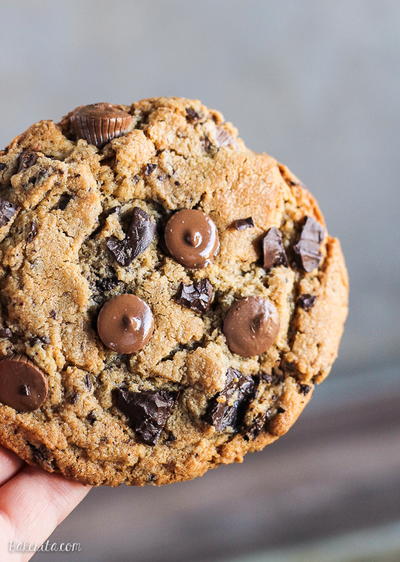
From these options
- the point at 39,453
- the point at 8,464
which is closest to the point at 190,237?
the point at 39,453

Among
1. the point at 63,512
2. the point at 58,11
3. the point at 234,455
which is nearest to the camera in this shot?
the point at 234,455

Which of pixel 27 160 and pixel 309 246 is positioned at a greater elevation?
pixel 27 160

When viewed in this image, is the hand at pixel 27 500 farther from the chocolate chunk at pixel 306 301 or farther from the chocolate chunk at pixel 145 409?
the chocolate chunk at pixel 306 301

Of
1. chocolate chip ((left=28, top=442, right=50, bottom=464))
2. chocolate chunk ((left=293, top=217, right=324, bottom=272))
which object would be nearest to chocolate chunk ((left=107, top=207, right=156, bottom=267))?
chocolate chunk ((left=293, top=217, right=324, bottom=272))

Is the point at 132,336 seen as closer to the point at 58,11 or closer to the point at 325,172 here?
the point at 325,172

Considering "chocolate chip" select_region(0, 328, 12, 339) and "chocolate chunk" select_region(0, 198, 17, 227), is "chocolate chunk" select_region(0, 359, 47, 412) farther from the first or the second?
"chocolate chunk" select_region(0, 198, 17, 227)

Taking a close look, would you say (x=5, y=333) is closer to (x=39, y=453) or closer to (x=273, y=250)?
(x=39, y=453)

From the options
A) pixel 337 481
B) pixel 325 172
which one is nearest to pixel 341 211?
pixel 325 172
